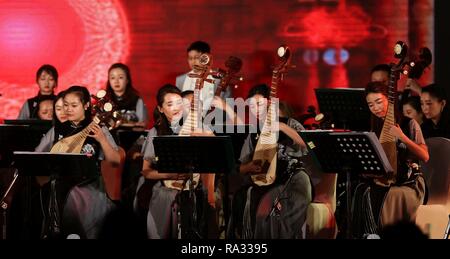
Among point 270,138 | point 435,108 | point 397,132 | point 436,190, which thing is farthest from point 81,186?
point 435,108

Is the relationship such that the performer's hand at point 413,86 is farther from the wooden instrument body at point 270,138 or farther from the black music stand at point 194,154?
the black music stand at point 194,154

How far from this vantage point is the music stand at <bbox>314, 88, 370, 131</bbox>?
6824 mm

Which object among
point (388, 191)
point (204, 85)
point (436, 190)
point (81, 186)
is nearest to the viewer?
point (388, 191)

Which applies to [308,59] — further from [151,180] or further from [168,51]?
[151,180]

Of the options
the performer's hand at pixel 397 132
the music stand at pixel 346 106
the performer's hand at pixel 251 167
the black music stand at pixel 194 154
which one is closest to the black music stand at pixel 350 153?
the performer's hand at pixel 397 132

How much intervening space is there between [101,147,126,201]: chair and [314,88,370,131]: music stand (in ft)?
4.99

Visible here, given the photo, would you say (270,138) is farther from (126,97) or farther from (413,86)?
(126,97)

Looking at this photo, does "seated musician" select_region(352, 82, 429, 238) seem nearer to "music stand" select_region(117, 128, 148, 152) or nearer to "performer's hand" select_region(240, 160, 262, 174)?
"performer's hand" select_region(240, 160, 262, 174)

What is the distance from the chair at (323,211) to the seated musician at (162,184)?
729 millimetres

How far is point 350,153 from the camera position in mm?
5934

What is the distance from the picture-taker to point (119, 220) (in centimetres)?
707

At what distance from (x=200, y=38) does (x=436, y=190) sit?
130 inches

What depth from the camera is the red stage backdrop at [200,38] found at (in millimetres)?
8859
